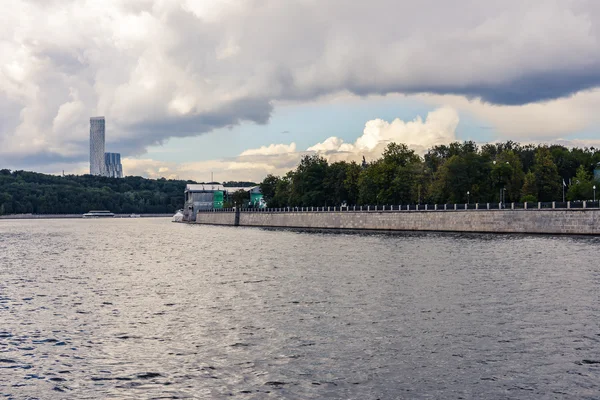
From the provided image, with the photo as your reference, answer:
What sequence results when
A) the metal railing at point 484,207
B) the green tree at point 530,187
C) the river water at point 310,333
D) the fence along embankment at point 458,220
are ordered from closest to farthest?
1. the river water at point 310,333
2. the metal railing at point 484,207
3. the fence along embankment at point 458,220
4. the green tree at point 530,187

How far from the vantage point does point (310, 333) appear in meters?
26.8

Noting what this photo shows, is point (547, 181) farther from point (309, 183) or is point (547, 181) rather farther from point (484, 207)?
point (309, 183)

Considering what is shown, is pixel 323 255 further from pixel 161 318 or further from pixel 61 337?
pixel 61 337

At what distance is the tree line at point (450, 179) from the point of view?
401 feet

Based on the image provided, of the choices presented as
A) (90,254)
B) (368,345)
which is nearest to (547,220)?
(90,254)

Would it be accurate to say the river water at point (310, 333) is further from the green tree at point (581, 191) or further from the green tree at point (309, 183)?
the green tree at point (309, 183)

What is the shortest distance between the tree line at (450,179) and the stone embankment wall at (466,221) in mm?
9852

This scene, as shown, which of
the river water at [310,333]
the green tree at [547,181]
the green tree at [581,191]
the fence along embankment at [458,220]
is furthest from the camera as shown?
the green tree at [547,181]

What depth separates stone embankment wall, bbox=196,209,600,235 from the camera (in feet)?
280

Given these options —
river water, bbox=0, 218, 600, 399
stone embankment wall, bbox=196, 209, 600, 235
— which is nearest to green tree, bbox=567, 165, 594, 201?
stone embankment wall, bbox=196, 209, 600, 235

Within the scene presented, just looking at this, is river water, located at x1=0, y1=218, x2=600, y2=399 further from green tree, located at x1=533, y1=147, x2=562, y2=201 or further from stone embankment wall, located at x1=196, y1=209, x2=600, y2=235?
green tree, located at x1=533, y1=147, x2=562, y2=201

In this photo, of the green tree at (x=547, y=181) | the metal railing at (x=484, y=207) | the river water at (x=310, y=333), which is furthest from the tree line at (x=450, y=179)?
the river water at (x=310, y=333)

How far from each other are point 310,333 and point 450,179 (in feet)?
325

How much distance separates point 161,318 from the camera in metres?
31.2
